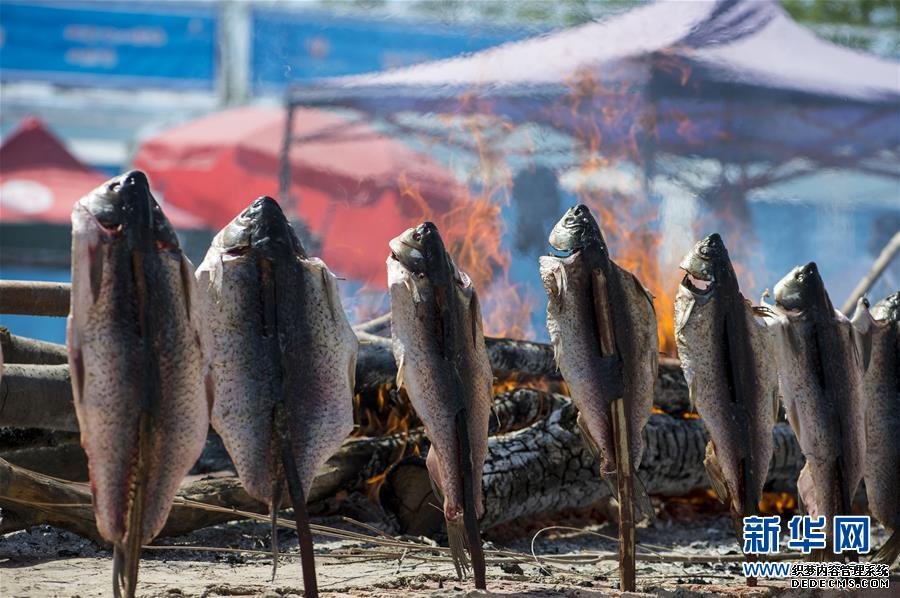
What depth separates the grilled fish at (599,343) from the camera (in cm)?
525

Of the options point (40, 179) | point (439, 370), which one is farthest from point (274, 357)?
point (40, 179)

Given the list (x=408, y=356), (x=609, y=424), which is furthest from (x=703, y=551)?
(x=408, y=356)

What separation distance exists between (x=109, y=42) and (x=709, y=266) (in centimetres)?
1311

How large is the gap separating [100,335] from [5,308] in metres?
2.07

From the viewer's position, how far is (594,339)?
5.28 meters

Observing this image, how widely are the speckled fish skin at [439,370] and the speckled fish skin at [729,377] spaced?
1037 mm

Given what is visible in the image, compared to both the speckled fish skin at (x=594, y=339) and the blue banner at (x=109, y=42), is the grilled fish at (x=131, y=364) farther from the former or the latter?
the blue banner at (x=109, y=42)

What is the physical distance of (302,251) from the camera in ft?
16.4

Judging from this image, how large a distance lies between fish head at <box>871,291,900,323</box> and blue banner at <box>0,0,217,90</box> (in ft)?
39.9

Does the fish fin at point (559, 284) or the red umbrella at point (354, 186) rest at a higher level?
the red umbrella at point (354, 186)

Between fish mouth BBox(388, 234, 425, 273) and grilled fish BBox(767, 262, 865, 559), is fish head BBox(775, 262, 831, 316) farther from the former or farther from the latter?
fish mouth BBox(388, 234, 425, 273)

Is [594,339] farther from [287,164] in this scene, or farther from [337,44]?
[337,44]

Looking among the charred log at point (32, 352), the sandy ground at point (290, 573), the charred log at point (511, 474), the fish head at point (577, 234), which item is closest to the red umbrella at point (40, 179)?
the charred log at point (32, 352)

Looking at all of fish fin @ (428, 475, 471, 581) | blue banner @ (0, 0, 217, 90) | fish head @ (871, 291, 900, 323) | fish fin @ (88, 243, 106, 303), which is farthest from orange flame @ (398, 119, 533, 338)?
blue banner @ (0, 0, 217, 90)
